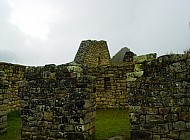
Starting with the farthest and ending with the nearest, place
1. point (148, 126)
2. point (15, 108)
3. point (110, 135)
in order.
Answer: point (15, 108), point (110, 135), point (148, 126)

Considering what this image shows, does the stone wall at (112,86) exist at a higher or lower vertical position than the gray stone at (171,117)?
higher

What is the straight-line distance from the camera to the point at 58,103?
793 centimetres

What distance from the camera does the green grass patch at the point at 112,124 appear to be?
8.17m

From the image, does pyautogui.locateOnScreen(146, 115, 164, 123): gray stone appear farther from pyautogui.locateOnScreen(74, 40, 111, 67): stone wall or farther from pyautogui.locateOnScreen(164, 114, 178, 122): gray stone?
pyautogui.locateOnScreen(74, 40, 111, 67): stone wall

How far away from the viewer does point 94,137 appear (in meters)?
7.86

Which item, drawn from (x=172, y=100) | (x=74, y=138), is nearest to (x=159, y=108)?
(x=172, y=100)

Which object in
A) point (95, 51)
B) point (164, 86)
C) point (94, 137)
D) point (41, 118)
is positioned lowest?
point (94, 137)

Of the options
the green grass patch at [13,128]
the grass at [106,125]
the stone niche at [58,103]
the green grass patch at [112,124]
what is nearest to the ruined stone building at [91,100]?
the stone niche at [58,103]

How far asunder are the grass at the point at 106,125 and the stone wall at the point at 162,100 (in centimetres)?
115

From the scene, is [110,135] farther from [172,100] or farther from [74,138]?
[172,100]

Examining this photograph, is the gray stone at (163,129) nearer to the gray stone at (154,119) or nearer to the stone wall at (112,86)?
the gray stone at (154,119)

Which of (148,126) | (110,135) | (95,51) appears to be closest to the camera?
(148,126)

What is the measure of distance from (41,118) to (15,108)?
6637 mm

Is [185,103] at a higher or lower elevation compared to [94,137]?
higher
